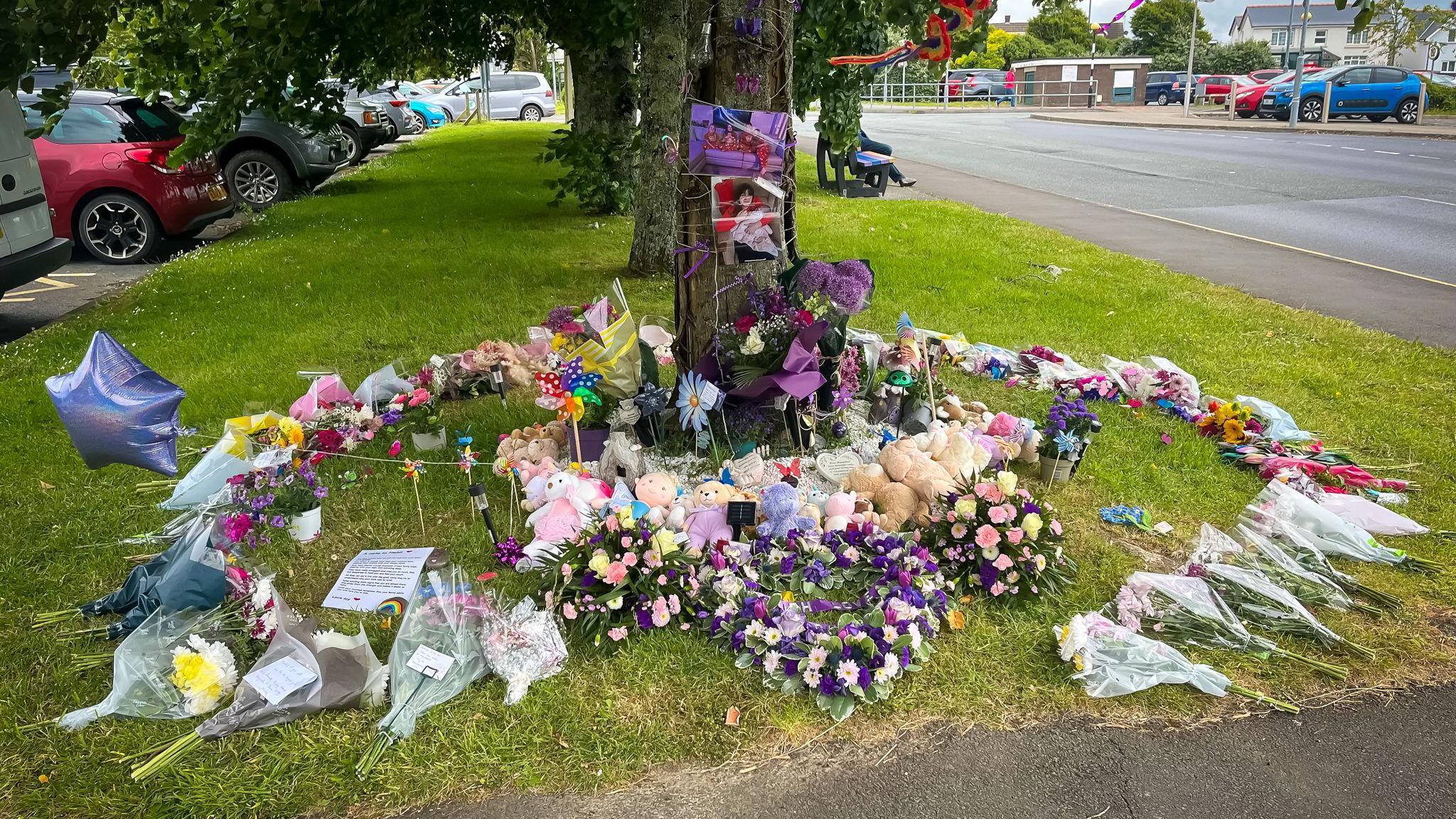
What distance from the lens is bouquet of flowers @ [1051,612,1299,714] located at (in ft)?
9.25

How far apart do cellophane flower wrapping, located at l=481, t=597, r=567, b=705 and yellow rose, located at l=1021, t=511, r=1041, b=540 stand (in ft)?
5.49

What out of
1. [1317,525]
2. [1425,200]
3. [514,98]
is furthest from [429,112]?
[1317,525]

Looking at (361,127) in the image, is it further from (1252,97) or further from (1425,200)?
(1252,97)

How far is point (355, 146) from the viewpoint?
54.0ft

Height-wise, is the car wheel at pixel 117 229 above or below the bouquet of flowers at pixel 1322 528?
above

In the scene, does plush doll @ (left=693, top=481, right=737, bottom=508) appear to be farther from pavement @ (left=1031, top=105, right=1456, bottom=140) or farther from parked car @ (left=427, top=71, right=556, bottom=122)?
parked car @ (left=427, top=71, right=556, bottom=122)

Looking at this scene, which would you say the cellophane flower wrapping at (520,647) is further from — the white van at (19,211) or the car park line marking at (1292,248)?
the car park line marking at (1292,248)

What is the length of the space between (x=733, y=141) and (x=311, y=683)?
270 cm

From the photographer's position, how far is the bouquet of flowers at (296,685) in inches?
105

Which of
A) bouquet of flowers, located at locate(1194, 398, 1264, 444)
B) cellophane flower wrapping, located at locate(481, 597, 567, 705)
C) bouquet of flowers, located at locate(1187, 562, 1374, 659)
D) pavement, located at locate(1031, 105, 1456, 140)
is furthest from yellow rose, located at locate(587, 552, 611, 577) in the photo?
pavement, located at locate(1031, 105, 1456, 140)

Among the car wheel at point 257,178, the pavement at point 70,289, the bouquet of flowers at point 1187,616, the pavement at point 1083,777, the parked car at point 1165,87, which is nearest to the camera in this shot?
the pavement at point 1083,777

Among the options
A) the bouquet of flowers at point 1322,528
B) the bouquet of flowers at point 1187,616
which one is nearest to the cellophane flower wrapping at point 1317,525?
the bouquet of flowers at point 1322,528

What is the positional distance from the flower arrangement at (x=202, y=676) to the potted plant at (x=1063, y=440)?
3.36 meters

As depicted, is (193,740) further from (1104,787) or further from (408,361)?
(408,361)
